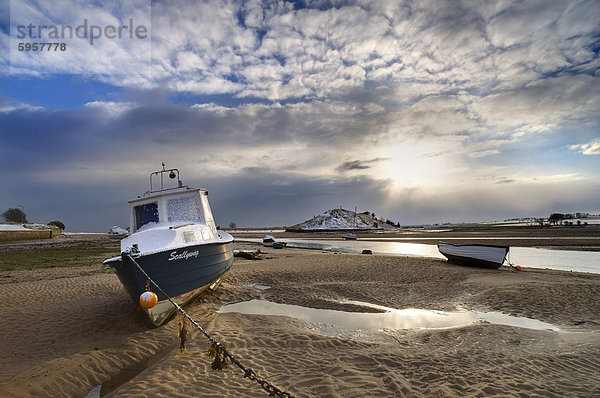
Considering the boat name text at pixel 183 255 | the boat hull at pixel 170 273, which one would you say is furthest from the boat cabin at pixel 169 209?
the boat name text at pixel 183 255

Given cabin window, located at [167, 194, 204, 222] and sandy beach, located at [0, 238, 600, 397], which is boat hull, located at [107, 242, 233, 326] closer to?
sandy beach, located at [0, 238, 600, 397]

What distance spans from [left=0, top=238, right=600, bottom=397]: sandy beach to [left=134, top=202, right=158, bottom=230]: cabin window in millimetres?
3067

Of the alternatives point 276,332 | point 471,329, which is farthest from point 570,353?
point 276,332

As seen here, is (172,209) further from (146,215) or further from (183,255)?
(183,255)

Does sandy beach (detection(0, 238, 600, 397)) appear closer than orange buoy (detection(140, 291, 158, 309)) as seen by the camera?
Yes

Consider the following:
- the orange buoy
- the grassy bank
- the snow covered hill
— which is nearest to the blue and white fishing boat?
the orange buoy

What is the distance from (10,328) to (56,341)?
2.24 meters

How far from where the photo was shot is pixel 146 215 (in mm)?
11617

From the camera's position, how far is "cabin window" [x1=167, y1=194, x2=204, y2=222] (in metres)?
11.6

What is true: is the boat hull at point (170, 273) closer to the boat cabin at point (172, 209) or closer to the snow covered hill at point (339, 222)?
the boat cabin at point (172, 209)

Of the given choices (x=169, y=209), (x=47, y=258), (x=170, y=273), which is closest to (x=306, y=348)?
(x=170, y=273)

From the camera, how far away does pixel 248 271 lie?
17.8m

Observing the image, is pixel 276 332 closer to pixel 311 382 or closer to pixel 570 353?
pixel 311 382

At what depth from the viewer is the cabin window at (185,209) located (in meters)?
11.6
